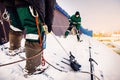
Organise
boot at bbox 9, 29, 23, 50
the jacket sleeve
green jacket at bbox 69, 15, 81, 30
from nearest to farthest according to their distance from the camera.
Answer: the jacket sleeve
boot at bbox 9, 29, 23, 50
green jacket at bbox 69, 15, 81, 30

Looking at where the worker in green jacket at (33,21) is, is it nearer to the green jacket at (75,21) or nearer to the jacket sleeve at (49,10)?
the jacket sleeve at (49,10)

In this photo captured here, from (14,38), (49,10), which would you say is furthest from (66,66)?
(49,10)

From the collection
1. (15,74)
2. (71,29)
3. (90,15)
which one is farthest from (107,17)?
(15,74)

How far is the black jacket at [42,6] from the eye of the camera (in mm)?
1223

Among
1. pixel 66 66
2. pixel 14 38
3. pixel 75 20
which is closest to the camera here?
pixel 14 38

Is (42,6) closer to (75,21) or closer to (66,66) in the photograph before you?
(66,66)

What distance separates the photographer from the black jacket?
122 centimetres

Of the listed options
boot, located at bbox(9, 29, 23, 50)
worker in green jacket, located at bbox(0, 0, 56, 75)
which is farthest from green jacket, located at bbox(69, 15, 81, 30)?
worker in green jacket, located at bbox(0, 0, 56, 75)

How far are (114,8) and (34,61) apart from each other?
242cm

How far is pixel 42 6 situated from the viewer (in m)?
1.25

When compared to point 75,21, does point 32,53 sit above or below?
below

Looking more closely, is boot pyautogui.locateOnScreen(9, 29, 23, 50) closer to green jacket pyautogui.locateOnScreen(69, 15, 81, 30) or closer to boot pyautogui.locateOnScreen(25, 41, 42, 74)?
Result: boot pyautogui.locateOnScreen(25, 41, 42, 74)

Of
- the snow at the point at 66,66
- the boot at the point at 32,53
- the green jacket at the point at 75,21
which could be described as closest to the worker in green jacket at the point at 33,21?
the boot at the point at 32,53

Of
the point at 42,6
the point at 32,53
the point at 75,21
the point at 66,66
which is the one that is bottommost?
the point at 66,66
